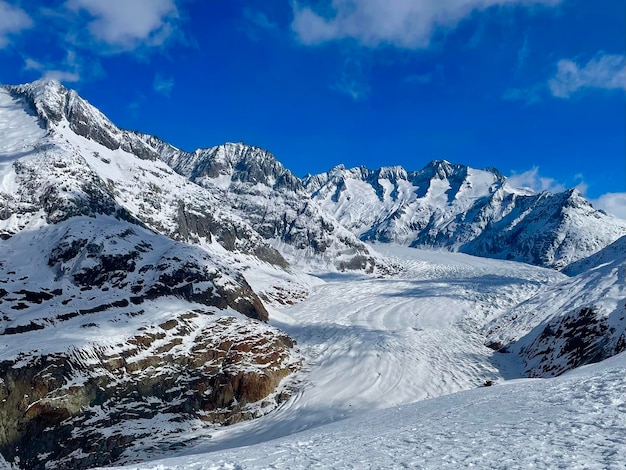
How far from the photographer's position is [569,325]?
62.4 meters

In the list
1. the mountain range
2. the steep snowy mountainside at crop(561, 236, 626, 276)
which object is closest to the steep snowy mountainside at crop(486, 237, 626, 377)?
the mountain range

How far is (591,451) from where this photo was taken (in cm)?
1418

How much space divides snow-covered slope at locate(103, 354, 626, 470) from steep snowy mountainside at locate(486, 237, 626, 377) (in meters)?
35.0

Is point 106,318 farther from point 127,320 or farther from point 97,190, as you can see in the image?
point 97,190

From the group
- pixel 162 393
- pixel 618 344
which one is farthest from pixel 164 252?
pixel 618 344

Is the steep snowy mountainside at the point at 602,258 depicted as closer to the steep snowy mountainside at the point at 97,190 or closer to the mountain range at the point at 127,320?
the mountain range at the point at 127,320

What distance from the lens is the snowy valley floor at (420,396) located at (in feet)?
52.0

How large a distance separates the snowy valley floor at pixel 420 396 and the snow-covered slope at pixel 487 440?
5 cm

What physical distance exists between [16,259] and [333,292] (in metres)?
64.3

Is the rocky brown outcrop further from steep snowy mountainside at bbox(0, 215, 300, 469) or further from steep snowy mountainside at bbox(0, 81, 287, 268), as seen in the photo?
steep snowy mountainside at bbox(0, 81, 287, 268)

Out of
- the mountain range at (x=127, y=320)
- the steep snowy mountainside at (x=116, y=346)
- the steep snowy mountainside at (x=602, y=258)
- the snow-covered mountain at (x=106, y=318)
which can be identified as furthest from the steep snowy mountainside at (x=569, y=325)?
the steep snowy mountainside at (x=602, y=258)

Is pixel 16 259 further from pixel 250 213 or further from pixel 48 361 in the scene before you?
pixel 250 213

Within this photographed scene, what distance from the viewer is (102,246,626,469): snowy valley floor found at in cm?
1585

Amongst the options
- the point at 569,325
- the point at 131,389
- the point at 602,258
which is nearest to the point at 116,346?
the point at 131,389
